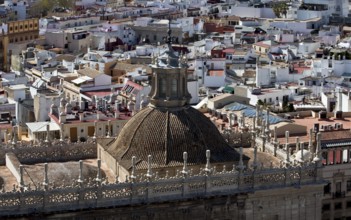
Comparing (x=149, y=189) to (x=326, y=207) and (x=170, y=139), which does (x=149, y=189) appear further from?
(x=326, y=207)

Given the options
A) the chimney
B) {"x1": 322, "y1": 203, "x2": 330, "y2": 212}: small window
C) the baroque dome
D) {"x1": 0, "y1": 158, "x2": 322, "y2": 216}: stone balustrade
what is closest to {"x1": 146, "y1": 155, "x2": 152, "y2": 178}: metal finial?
{"x1": 0, "y1": 158, "x2": 322, "y2": 216}: stone balustrade

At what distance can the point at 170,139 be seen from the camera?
1609 inches

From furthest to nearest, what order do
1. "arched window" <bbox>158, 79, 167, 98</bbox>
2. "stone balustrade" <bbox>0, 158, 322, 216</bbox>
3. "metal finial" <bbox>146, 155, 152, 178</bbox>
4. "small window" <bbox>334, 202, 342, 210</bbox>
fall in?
"small window" <bbox>334, 202, 342, 210</bbox>
"arched window" <bbox>158, 79, 167, 98</bbox>
"metal finial" <bbox>146, 155, 152, 178</bbox>
"stone balustrade" <bbox>0, 158, 322, 216</bbox>

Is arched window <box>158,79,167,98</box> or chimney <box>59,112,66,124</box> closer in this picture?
arched window <box>158,79,167,98</box>

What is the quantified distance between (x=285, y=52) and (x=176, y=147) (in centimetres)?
7745

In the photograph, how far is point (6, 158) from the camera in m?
42.7

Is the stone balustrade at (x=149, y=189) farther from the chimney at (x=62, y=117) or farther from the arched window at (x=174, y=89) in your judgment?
the chimney at (x=62, y=117)

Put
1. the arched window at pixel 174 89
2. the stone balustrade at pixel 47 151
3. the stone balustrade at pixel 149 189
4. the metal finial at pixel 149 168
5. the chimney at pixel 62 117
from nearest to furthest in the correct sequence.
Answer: the stone balustrade at pixel 149 189 < the metal finial at pixel 149 168 < the arched window at pixel 174 89 < the stone balustrade at pixel 47 151 < the chimney at pixel 62 117

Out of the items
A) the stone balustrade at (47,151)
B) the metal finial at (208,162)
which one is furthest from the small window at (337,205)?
the metal finial at (208,162)

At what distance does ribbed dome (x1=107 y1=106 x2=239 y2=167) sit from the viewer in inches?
1598

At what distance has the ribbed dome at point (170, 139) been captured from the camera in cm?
4059

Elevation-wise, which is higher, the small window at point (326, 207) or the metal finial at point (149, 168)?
the metal finial at point (149, 168)

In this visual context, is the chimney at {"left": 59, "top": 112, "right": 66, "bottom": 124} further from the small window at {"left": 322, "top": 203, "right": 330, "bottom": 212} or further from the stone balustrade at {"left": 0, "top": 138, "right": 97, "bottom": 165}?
the stone balustrade at {"left": 0, "top": 138, "right": 97, "bottom": 165}

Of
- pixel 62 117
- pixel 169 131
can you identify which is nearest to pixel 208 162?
pixel 169 131
